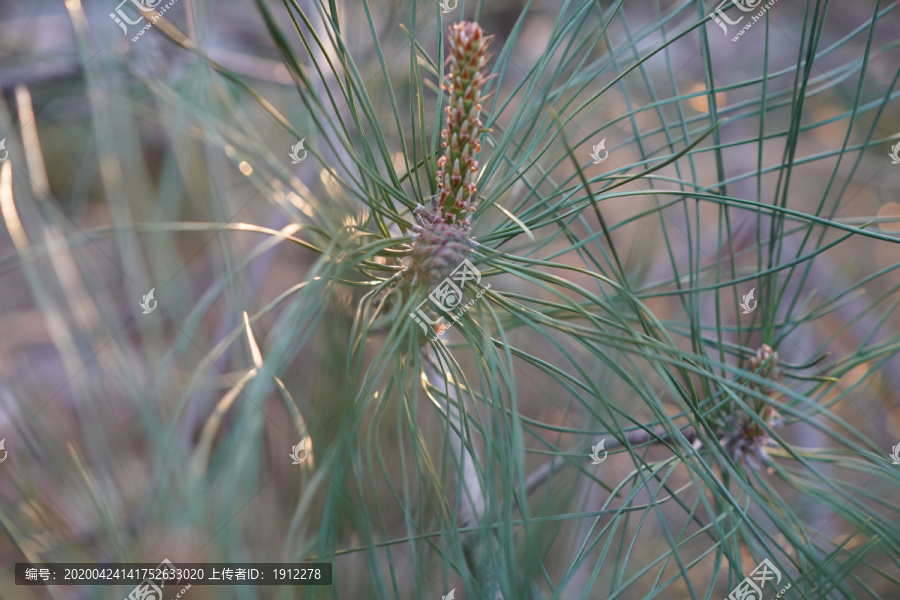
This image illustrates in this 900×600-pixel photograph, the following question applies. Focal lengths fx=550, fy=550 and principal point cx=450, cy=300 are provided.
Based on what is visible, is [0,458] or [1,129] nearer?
[0,458]

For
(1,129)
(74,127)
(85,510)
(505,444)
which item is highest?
(74,127)

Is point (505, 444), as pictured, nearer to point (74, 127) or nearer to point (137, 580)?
point (137, 580)

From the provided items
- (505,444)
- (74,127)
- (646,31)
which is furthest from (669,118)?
(74,127)

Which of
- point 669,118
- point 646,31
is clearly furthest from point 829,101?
point 646,31

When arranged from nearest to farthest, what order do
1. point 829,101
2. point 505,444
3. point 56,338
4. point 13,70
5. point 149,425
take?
1. point 505,444
2. point 149,425
3. point 56,338
4. point 13,70
5. point 829,101

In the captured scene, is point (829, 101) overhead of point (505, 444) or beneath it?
overhead

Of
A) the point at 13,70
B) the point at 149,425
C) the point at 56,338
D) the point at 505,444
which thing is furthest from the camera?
the point at 13,70

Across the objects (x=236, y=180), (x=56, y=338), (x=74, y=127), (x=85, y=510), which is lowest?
(x=85, y=510)

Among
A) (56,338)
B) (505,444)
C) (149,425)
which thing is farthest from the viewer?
(56,338)

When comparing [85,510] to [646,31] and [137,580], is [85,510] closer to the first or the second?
[137,580]
